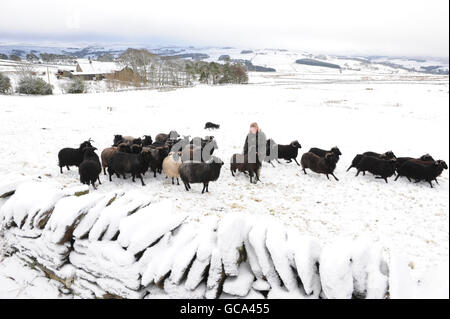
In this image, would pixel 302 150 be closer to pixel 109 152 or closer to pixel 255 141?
pixel 255 141

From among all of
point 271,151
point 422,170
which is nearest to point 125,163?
point 271,151

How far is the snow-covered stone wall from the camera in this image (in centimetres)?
306

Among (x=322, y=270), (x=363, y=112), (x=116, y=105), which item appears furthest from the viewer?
(x=116, y=105)

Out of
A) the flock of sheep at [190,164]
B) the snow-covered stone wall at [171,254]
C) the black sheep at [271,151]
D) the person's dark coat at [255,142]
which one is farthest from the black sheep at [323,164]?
the snow-covered stone wall at [171,254]

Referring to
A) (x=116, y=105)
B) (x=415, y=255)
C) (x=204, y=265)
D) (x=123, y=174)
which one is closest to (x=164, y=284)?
(x=204, y=265)

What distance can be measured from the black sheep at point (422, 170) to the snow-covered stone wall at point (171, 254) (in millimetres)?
7904

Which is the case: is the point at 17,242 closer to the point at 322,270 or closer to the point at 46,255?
the point at 46,255

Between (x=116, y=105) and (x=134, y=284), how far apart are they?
25.5 metres

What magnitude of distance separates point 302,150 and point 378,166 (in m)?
4.25

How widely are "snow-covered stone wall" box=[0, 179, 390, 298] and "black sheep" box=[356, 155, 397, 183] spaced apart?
24.8 ft

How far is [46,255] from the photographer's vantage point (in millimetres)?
4555

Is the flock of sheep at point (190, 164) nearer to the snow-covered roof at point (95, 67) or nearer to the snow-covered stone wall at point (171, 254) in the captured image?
the snow-covered stone wall at point (171, 254)

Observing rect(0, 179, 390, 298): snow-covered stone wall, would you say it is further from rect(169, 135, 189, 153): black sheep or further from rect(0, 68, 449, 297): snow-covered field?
rect(169, 135, 189, 153): black sheep

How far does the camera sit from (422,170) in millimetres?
9320
